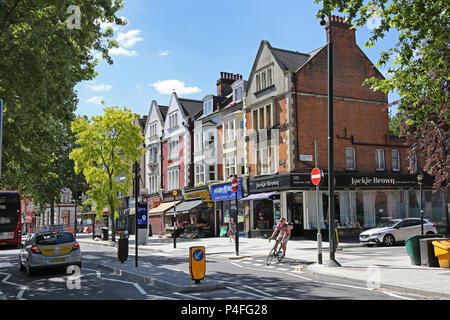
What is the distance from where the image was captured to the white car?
24.2 m

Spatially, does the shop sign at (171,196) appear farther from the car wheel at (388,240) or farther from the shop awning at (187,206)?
the car wheel at (388,240)

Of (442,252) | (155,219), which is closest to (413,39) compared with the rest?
(442,252)

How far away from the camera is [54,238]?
15258 mm

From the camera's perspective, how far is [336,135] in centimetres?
3155

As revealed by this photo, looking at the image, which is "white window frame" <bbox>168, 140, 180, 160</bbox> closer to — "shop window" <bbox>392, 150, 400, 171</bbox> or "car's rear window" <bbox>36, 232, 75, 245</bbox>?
"shop window" <bbox>392, 150, 400, 171</bbox>

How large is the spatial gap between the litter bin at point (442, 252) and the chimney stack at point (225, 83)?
30.7 metres

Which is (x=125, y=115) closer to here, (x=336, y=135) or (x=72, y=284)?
(x=336, y=135)

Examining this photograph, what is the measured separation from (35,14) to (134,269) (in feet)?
30.5

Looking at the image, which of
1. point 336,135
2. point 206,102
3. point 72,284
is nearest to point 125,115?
point 206,102

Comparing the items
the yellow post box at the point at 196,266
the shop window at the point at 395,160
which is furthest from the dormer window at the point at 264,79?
the yellow post box at the point at 196,266

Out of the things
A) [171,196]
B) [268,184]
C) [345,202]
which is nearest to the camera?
[268,184]

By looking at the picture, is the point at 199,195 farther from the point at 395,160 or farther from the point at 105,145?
the point at 395,160

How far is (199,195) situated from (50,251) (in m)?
24.9

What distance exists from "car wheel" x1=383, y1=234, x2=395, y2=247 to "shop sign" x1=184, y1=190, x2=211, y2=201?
678 inches
